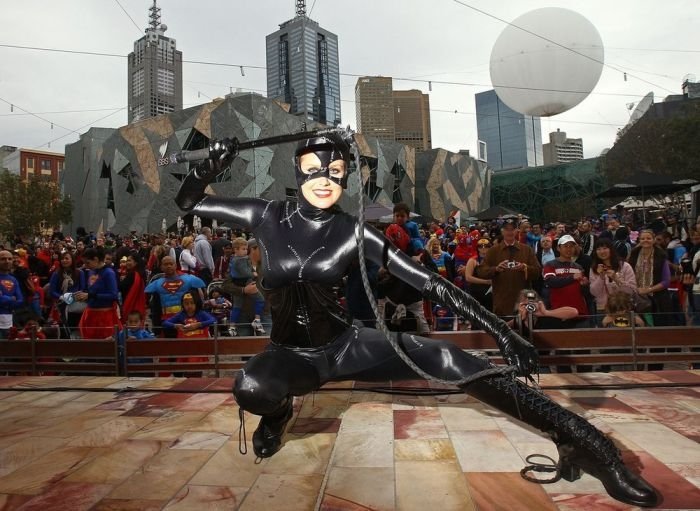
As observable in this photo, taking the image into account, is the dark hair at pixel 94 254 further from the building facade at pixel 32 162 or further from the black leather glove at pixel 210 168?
the building facade at pixel 32 162

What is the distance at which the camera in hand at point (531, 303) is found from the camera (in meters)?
4.61

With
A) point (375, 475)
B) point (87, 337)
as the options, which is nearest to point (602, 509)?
point (375, 475)

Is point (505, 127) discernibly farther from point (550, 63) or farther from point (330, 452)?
point (330, 452)

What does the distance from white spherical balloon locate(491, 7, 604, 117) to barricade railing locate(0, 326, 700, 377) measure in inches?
133

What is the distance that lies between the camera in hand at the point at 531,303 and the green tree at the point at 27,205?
38252 mm

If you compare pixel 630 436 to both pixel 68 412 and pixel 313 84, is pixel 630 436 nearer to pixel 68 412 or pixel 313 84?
pixel 68 412

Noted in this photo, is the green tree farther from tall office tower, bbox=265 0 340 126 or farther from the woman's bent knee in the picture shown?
the woman's bent knee

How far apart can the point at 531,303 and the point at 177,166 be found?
86.7 feet

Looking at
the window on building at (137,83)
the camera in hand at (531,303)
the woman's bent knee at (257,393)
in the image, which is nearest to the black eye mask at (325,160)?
the woman's bent knee at (257,393)

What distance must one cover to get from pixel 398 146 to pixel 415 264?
122 ft

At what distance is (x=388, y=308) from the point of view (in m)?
5.23

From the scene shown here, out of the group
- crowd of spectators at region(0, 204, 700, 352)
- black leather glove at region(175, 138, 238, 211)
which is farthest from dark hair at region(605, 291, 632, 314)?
black leather glove at region(175, 138, 238, 211)

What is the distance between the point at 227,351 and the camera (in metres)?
4.90

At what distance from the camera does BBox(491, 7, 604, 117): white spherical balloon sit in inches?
229
